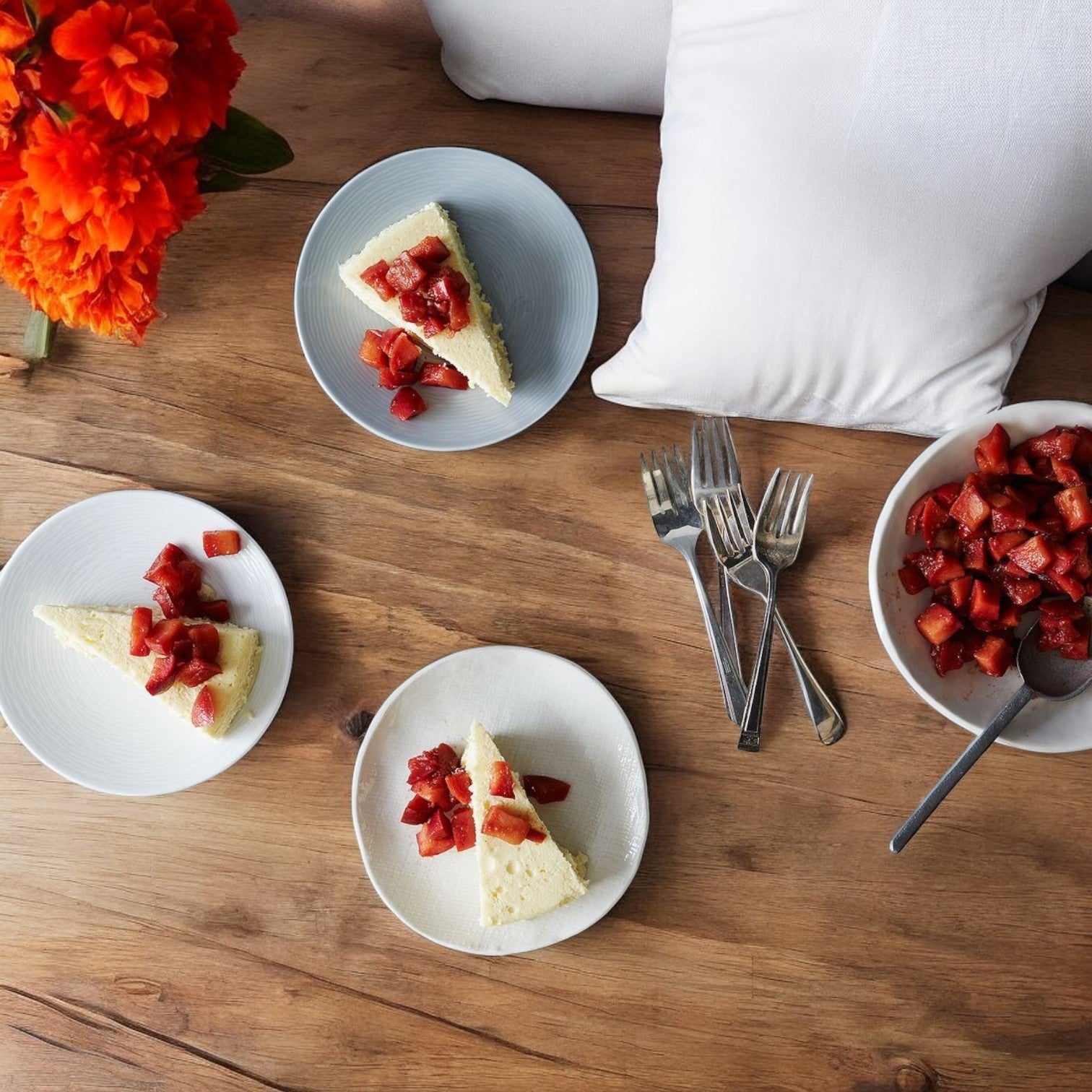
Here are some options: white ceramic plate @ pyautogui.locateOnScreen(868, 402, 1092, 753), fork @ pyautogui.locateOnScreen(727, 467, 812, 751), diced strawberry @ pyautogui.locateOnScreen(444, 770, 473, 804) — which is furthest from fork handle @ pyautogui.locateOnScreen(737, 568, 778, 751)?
diced strawberry @ pyautogui.locateOnScreen(444, 770, 473, 804)

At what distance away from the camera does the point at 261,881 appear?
1273mm

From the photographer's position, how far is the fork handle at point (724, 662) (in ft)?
4.04

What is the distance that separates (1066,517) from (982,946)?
571 mm

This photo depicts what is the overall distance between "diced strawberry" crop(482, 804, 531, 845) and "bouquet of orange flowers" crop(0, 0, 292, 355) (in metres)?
0.69

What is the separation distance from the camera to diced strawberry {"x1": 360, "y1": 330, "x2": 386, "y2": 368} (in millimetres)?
1228

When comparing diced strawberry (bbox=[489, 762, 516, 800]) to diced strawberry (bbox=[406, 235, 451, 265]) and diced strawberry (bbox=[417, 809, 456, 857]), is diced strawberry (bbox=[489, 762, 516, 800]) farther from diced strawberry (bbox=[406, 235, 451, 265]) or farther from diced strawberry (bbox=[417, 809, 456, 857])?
diced strawberry (bbox=[406, 235, 451, 265])

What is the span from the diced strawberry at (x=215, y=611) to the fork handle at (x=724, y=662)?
1.97 feet

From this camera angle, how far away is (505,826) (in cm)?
117

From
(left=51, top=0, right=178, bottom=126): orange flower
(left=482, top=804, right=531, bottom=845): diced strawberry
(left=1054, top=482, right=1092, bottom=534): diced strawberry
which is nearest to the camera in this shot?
(left=51, top=0, right=178, bottom=126): orange flower

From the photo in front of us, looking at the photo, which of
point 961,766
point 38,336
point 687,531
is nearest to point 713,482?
point 687,531

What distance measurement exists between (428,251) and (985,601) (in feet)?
2.56

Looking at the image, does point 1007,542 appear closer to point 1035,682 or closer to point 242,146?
point 1035,682

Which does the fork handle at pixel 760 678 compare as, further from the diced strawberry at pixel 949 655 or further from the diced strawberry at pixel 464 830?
the diced strawberry at pixel 464 830

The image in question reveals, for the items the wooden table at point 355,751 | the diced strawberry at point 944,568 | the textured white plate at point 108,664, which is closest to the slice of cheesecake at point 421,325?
the wooden table at point 355,751
